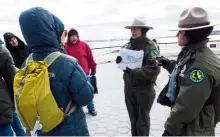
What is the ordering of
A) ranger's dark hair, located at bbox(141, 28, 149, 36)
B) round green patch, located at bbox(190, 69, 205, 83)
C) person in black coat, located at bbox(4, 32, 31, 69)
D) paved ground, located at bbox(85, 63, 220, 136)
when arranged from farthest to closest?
person in black coat, located at bbox(4, 32, 31, 69) → paved ground, located at bbox(85, 63, 220, 136) → ranger's dark hair, located at bbox(141, 28, 149, 36) → round green patch, located at bbox(190, 69, 205, 83)

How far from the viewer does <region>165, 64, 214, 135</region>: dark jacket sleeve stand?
1.41 m

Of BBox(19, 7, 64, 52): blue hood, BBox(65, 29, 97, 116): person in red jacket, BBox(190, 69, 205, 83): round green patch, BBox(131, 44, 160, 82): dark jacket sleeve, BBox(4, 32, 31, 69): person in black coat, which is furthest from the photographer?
BBox(65, 29, 97, 116): person in red jacket

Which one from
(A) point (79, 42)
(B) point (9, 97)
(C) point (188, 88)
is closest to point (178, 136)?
(C) point (188, 88)

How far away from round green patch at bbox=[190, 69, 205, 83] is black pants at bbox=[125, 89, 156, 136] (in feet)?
4.32

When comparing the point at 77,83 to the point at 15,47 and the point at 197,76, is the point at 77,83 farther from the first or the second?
the point at 15,47

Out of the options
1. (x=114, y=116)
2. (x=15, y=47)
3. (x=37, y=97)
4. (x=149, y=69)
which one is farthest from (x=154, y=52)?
(x=15, y=47)

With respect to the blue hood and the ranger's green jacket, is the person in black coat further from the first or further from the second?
the ranger's green jacket

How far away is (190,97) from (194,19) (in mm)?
495

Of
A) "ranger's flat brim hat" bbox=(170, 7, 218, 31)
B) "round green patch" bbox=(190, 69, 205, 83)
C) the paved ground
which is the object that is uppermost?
"ranger's flat brim hat" bbox=(170, 7, 218, 31)

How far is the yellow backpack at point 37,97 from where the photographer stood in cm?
152

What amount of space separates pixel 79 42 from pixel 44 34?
2.49 metres

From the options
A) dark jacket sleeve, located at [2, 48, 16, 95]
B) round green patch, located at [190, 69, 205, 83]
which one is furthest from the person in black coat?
round green patch, located at [190, 69, 205, 83]

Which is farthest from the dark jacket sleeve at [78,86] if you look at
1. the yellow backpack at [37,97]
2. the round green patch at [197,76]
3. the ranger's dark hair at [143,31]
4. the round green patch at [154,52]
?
the ranger's dark hair at [143,31]

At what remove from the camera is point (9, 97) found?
2.43m
